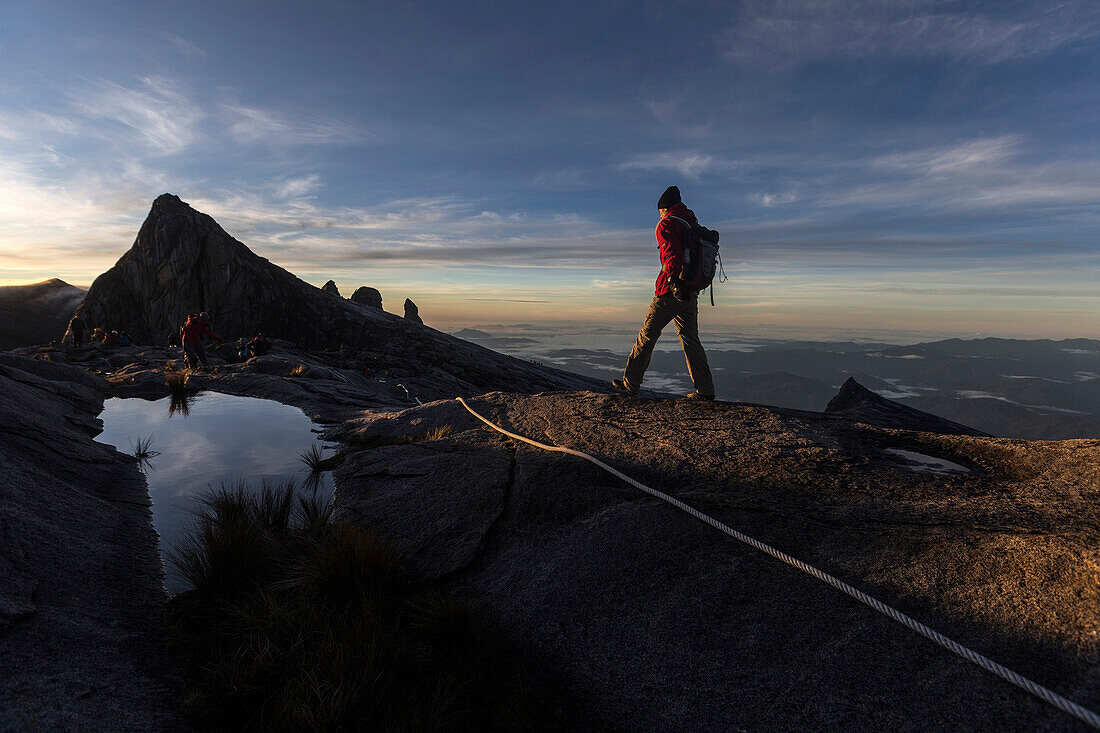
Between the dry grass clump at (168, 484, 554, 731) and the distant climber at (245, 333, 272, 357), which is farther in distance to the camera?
the distant climber at (245, 333, 272, 357)

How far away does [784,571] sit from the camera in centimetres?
318

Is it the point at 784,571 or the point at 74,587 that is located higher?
the point at 784,571

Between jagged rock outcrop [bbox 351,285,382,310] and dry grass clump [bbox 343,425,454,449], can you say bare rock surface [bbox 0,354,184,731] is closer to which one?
dry grass clump [bbox 343,425,454,449]

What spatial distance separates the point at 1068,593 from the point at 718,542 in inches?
71.3

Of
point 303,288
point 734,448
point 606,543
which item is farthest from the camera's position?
Answer: point 303,288

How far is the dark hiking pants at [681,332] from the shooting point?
23.4 ft

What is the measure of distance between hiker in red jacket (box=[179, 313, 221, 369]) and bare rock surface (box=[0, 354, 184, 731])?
41.2 feet

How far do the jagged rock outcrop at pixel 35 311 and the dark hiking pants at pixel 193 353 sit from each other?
72.4 metres

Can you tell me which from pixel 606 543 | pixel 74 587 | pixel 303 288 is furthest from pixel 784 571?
pixel 303 288

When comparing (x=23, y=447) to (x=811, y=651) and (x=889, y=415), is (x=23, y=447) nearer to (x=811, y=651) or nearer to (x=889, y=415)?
(x=811, y=651)

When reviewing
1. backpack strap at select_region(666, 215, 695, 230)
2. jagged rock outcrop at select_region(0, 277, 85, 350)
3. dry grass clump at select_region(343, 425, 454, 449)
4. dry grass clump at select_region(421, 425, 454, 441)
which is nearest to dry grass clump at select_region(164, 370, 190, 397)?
dry grass clump at select_region(343, 425, 454, 449)

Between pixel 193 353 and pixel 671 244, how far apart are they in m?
18.9

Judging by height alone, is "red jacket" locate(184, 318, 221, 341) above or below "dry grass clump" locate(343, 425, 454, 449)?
above

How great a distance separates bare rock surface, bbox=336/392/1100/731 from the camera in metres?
2.35
